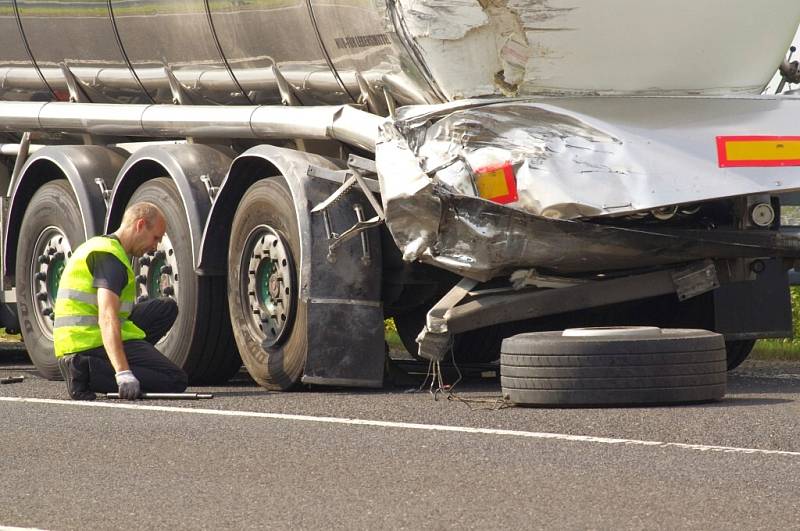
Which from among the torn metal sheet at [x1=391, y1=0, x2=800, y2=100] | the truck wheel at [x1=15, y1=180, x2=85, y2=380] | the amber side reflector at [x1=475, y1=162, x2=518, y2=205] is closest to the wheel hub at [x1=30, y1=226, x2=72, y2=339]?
the truck wheel at [x1=15, y1=180, x2=85, y2=380]

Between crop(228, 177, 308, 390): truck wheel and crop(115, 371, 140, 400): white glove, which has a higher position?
crop(228, 177, 308, 390): truck wheel

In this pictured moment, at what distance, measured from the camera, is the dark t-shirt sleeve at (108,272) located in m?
9.68

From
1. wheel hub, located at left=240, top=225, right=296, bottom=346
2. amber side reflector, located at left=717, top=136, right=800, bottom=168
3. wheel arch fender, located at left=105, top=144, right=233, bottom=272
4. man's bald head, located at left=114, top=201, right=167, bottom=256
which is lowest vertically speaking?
wheel hub, located at left=240, top=225, right=296, bottom=346

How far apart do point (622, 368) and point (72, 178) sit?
186 inches

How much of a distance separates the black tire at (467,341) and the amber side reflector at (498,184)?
9.52 ft

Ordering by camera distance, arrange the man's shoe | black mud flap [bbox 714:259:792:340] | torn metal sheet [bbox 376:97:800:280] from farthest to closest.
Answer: black mud flap [bbox 714:259:792:340] < the man's shoe < torn metal sheet [bbox 376:97:800:280]

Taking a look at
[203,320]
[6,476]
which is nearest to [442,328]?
[203,320]

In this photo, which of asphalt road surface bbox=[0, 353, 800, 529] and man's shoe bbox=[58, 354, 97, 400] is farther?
man's shoe bbox=[58, 354, 97, 400]

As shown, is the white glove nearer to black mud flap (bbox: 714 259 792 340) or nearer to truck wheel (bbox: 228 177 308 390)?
truck wheel (bbox: 228 177 308 390)

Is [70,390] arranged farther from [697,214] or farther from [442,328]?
[697,214]

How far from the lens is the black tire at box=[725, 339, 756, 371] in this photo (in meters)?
10.7

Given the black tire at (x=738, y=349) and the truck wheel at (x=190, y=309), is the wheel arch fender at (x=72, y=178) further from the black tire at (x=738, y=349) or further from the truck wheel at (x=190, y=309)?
the black tire at (x=738, y=349)

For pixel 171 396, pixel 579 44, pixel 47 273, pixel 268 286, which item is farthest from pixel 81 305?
pixel 579 44

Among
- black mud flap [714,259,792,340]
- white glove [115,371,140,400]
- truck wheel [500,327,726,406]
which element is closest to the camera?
truck wheel [500,327,726,406]
